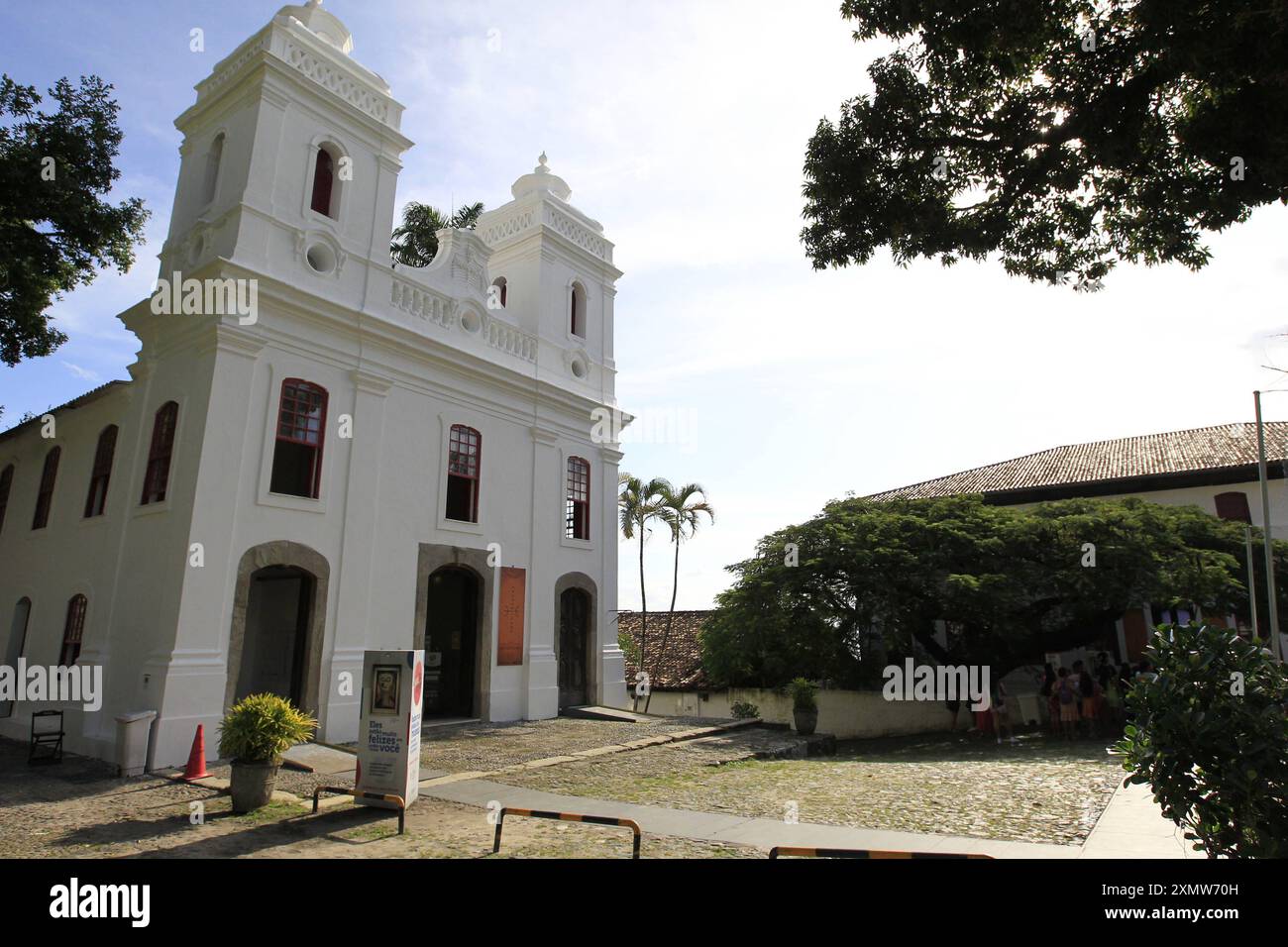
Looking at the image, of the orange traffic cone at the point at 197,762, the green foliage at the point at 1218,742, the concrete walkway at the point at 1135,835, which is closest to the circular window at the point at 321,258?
the orange traffic cone at the point at 197,762

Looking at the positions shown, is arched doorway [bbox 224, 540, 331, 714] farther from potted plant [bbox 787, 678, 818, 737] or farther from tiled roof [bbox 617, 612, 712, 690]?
tiled roof [bbox 617, 612, 712, 690]

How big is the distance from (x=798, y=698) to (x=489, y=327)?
10.9m

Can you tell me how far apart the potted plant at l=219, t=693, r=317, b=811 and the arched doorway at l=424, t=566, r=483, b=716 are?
7464mm

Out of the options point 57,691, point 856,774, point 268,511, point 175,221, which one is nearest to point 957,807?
point 856,774

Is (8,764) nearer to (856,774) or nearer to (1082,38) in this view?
(856,774)

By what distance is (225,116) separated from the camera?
1434cm

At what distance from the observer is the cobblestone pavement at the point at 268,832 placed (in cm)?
→ 657

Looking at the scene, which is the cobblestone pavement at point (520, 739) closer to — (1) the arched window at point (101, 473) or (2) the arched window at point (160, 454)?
(2) the arched window at point (160, 454)

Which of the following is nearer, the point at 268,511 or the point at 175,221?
the point at 268,511

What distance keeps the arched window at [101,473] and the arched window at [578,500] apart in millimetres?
9656

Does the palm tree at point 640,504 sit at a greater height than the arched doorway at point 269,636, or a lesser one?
greater

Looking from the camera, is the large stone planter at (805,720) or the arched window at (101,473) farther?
the large stone planter at (805,720)

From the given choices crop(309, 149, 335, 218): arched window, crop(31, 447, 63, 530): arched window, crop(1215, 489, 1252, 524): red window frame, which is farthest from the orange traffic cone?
crop(1215, 489, 1252, 524): red window frame

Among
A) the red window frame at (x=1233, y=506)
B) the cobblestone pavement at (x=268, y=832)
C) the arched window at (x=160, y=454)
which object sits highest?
the red window frame at (x=1233, y=506)
